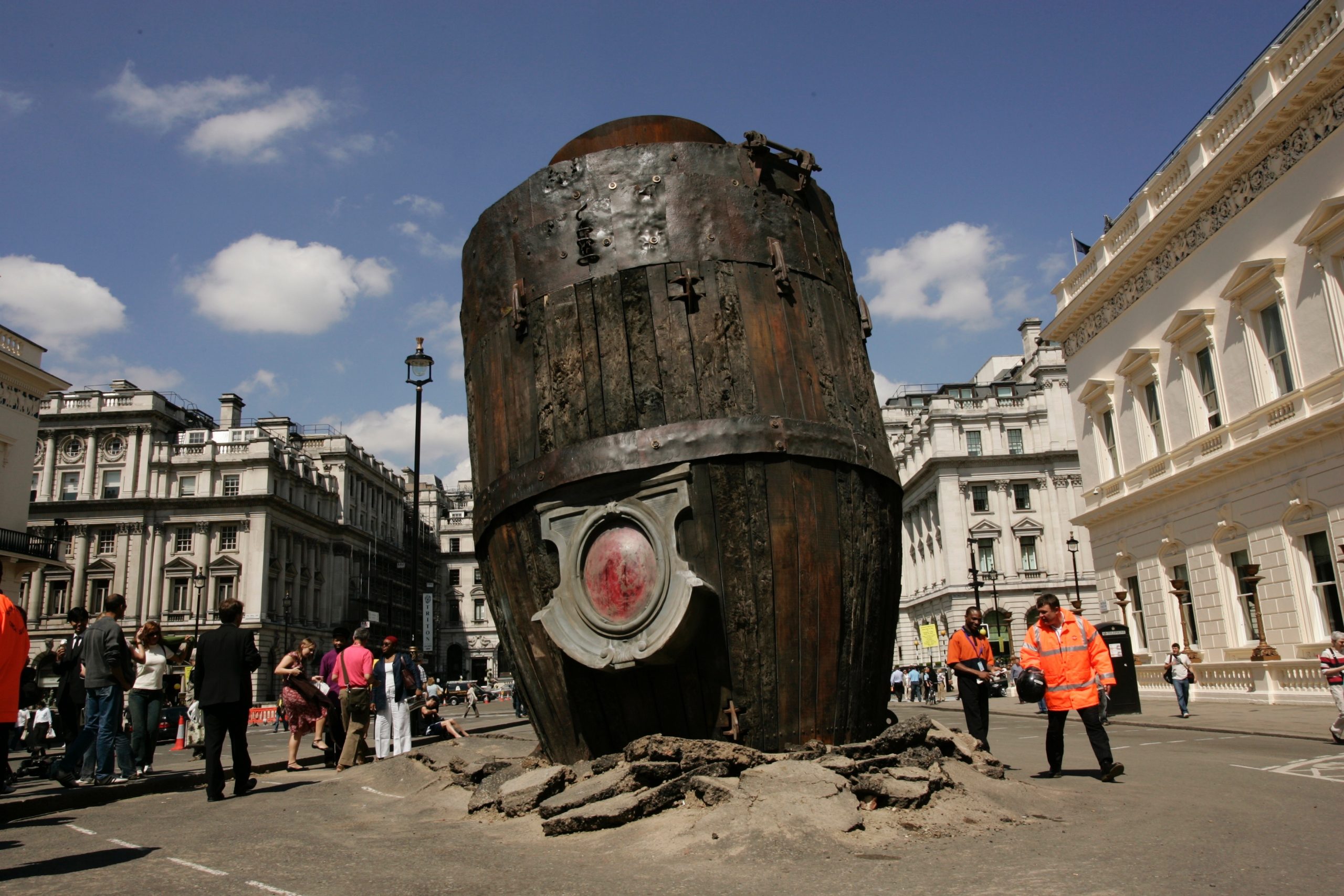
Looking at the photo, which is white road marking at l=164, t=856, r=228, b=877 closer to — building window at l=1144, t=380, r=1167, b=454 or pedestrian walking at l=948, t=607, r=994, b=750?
pedestrian walking at l=948, t=607, r=994, b=750

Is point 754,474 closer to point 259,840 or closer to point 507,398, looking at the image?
point 507,398

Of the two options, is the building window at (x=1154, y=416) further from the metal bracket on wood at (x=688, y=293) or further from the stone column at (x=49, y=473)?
the stone column at (x=49, y=473)

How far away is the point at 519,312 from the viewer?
18.2 feet

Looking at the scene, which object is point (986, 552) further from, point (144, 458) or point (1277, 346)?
point (144, 458)

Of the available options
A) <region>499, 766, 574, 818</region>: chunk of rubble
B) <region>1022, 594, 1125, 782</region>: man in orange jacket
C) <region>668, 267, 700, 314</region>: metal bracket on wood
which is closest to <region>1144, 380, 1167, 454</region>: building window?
<region>1022, 594, 1125, 782</region>: man in orange jacket

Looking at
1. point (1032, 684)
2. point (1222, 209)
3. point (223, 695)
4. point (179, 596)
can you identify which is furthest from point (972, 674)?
point (179, 596)

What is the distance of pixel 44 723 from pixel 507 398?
34.8 ft

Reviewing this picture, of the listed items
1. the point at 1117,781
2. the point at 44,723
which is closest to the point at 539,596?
the point at 1117,781

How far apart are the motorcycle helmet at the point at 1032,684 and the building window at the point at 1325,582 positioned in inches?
579

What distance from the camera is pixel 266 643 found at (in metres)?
55.2

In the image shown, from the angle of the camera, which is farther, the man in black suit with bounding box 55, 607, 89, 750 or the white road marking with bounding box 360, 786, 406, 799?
the man in black suit with bounding box 55, 607, 89, 750

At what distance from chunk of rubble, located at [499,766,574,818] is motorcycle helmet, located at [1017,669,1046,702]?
3.62 m

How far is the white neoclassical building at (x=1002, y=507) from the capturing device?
50.4m

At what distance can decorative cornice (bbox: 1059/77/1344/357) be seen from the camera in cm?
1750
